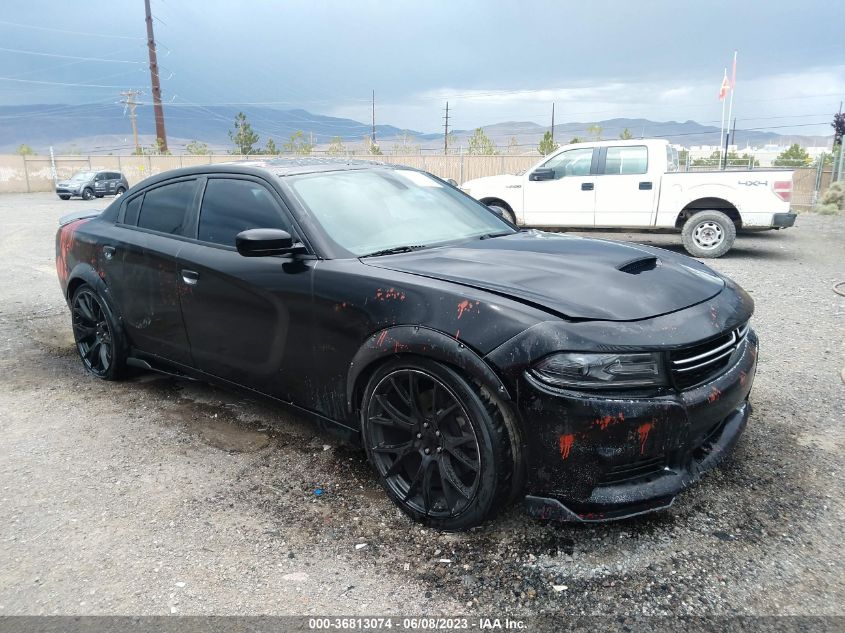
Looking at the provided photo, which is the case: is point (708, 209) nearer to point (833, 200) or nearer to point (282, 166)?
point (282, 166)

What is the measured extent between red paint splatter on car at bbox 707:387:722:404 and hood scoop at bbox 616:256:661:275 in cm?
62

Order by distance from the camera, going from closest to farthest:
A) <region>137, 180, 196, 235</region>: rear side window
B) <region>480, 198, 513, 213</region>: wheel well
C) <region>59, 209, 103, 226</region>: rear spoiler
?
1. <region>137, 180, 196, 235</region>: rear side window
2. <region>59, 209, 103, 226</region>: rear spoiler
3. <region>480, 198, 513, 213</region>: wheel well

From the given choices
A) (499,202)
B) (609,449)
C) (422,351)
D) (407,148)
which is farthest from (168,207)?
(407,148)

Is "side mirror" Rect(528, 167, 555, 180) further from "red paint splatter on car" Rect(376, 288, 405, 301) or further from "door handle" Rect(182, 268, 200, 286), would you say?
"red paint splatter on car" Rect(376, 288, 405, 301)

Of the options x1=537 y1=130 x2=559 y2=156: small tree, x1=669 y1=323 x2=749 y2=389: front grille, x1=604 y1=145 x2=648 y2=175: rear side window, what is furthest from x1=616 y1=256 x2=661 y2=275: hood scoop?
x1=537 y1=130 x2=559 y2=156: small tree

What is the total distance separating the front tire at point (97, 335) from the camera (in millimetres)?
4367

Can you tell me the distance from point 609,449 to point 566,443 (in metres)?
0.16

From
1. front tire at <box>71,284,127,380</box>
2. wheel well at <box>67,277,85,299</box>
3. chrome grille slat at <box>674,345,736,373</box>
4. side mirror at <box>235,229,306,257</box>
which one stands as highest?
side mirror at <box>235,229,306,257</box>

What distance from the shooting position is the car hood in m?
2.46

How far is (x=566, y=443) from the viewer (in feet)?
7.49

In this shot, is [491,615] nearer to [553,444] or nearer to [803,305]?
[553,444]

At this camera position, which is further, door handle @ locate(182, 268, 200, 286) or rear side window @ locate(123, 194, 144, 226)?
rear side window @ locate(123, 194, 144, 226)

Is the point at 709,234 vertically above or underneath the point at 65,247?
underneath

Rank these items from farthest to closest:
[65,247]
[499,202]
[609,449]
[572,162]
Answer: [499,202] → [572,162] → [65,247] → [609,449]
